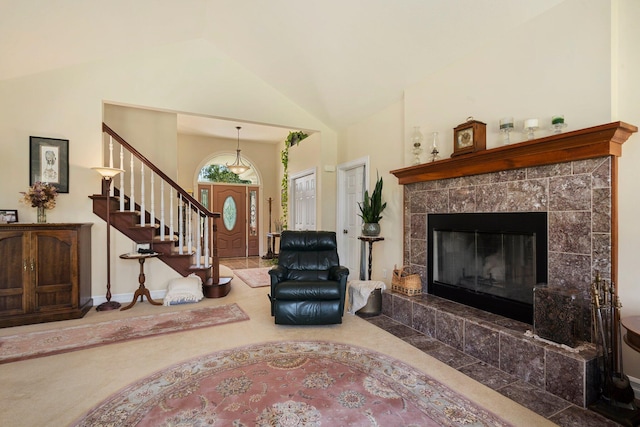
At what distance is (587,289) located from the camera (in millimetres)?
2256

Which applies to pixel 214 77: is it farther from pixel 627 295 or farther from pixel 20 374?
pixel 627 295

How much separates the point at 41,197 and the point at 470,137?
14.8 ft

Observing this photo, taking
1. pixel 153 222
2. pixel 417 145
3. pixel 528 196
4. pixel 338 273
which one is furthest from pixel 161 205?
pixel 528 196

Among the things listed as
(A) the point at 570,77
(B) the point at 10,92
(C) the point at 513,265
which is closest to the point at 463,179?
(C) the point at 513,265

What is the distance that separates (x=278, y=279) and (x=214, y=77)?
124 inches

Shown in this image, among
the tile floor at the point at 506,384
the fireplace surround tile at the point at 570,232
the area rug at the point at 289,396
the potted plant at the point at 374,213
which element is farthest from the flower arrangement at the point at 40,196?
the fireplace surround tile at the point at 570,232

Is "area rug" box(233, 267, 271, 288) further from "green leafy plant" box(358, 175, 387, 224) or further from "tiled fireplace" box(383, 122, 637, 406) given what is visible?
"tiled fireplace" box(383, 122, 637, 406)

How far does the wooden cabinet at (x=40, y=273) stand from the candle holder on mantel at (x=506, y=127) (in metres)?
4.39

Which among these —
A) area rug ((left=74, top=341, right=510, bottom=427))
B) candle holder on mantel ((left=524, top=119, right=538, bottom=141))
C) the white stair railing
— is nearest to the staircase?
the white stair railing

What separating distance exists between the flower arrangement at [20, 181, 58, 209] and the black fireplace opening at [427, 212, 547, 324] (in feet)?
14.0

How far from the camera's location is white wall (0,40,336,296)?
3.74 m

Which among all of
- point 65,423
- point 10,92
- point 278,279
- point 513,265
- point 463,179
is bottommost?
point 65,423

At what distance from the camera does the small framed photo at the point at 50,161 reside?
12.4 feet

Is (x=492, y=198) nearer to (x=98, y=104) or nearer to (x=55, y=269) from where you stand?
(x=55, y=269)
